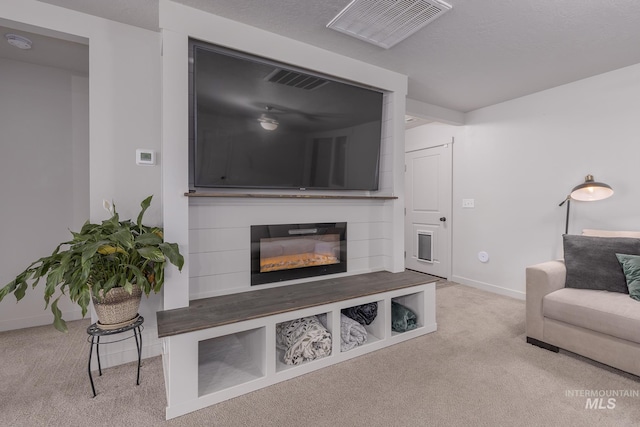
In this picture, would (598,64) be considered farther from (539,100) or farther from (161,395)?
(161,395)

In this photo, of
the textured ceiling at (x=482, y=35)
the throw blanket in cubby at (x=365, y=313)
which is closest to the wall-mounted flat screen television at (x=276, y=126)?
the textured ceiling at (x=482, y=35)

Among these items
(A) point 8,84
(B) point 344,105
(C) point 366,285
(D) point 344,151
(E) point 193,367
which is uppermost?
(A) point 8,84

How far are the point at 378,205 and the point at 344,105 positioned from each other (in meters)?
1.01

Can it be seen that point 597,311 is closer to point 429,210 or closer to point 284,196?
point 284,196

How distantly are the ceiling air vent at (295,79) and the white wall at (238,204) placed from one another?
0.09 m

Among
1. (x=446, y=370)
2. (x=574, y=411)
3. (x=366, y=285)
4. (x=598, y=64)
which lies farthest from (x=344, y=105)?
(x=574, y=411)

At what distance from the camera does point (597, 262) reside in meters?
2.38

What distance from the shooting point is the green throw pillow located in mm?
2148

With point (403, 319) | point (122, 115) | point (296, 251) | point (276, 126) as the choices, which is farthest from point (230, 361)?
point (122, 115)

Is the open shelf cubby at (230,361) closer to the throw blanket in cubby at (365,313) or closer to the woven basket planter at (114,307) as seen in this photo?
the woven basket planter at (114,307)

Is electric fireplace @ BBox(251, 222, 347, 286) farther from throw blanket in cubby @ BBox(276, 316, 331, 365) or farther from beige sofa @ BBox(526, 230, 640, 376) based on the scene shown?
beige sofa @ BBox(526, 230, 640, 376)

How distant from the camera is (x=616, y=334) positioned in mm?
1972

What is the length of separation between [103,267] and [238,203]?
933 millimetres

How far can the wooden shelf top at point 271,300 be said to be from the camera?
1759 millimetres
